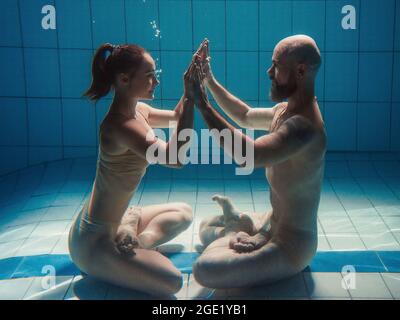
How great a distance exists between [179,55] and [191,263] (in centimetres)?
262

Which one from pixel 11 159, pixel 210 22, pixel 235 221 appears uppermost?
pixel 210 22

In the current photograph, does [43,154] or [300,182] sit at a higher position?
[300,182]

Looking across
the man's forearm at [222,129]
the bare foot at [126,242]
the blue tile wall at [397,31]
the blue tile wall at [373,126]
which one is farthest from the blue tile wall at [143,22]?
the man's forearm at [222,129]

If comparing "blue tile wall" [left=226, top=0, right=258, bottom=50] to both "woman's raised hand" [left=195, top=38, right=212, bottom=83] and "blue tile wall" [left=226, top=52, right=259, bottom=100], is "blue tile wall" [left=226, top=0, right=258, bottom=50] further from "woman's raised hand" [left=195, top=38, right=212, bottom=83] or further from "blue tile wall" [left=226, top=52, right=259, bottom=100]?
"woman's raised hand" [left=195, top=38, right=212, bottom=83]

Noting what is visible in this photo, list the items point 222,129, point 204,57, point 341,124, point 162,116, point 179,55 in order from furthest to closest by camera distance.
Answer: point 341,124 < point 179,55 < point 162,116 < point 204,57 < point 222,129

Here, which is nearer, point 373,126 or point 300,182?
point 300,182

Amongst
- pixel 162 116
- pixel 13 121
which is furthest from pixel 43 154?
pixel 162 116

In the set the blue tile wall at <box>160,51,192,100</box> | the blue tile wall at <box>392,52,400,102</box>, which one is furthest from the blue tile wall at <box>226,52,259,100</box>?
the blue tile wall at <box>392,52,400,102</box>

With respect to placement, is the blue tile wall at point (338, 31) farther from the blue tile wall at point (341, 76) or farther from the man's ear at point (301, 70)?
the man's ear at point (301, 70)

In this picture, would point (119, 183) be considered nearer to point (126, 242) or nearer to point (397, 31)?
point (126, 242)

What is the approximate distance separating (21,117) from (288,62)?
3.41 meters

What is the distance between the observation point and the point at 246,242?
2.47 meters

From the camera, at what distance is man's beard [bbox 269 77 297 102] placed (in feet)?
7.74
